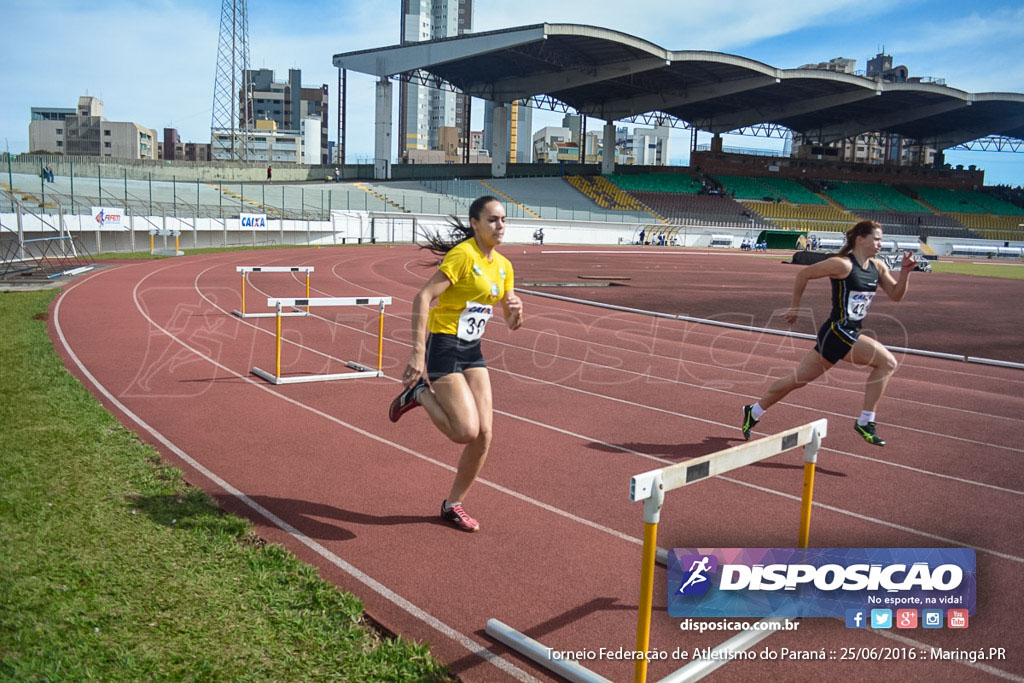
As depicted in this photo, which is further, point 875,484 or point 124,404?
point 124,404

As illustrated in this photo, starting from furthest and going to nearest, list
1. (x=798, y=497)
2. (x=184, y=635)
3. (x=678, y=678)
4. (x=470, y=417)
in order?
(x=798, y=497) → (x=470, y=417) → (x=184, y=635) → (x=678, y=678)

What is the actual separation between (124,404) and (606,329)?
9.02 meters

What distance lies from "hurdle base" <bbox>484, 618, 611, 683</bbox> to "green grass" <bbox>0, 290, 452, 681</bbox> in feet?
Answer: 1.26

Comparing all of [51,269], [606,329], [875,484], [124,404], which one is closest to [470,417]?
[875,484]

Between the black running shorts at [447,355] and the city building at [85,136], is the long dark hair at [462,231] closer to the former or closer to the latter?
the black running shorts at [447,355]

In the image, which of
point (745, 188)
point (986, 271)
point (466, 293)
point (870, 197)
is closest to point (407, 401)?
point (466, 293)

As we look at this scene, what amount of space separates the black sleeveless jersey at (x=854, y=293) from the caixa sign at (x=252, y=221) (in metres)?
35.6

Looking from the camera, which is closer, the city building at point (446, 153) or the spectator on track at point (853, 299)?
the spectator on track at point (853, 299)

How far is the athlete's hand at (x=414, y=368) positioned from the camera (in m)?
4.55

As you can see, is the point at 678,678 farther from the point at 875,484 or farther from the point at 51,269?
the point at 51,269

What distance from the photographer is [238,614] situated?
3.83 meters

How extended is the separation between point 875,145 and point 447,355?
168478mm

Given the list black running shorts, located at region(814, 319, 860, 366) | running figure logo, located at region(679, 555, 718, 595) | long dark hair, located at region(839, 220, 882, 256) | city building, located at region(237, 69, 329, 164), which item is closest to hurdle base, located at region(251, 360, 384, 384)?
black running shorts, located at region(814, 319, 860, 366)

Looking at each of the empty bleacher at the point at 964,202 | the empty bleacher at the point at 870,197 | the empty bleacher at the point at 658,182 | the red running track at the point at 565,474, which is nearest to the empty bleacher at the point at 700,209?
the empty bleacher at the point at 658,182
